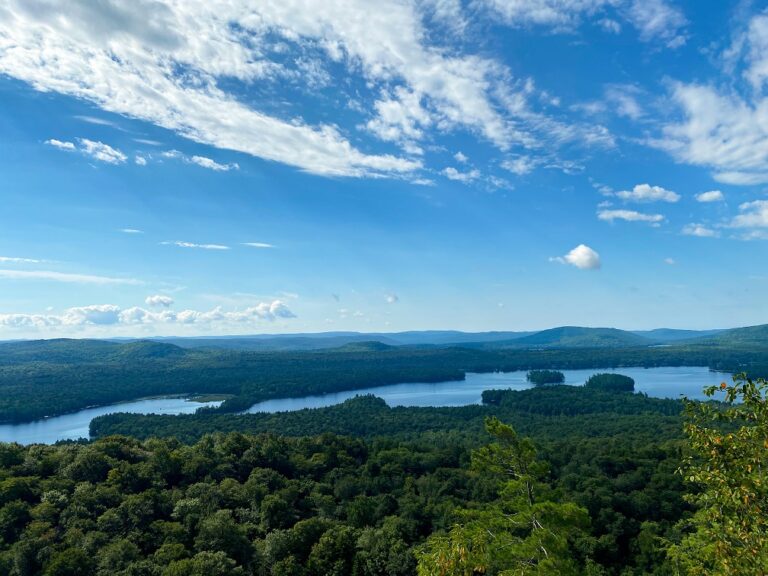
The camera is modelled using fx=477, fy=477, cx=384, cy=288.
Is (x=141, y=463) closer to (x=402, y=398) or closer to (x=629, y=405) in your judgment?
(x=629, y=405)

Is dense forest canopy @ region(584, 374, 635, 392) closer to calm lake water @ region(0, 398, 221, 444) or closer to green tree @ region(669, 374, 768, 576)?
calm lake water @ region(0, 398, 221, 444)

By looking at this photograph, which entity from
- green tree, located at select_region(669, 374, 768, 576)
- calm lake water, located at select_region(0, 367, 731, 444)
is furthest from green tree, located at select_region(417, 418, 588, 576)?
calm lake water, located at select_region(0, 367, 731, 444)

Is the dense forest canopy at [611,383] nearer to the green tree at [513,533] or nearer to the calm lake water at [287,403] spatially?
the calm lake water at [287,403]

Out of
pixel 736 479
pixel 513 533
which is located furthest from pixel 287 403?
pixel 736 479

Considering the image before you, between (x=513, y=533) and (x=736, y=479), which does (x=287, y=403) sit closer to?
(x=513, y=533)

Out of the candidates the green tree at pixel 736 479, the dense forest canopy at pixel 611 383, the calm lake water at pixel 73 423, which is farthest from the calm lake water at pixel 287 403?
the green tree at pixel 736 479

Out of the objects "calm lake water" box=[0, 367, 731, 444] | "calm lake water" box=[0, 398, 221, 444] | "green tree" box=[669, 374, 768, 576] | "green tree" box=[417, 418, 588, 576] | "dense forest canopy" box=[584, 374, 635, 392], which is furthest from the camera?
"dense forest canopy" box=[584, 374, 635, 392]
